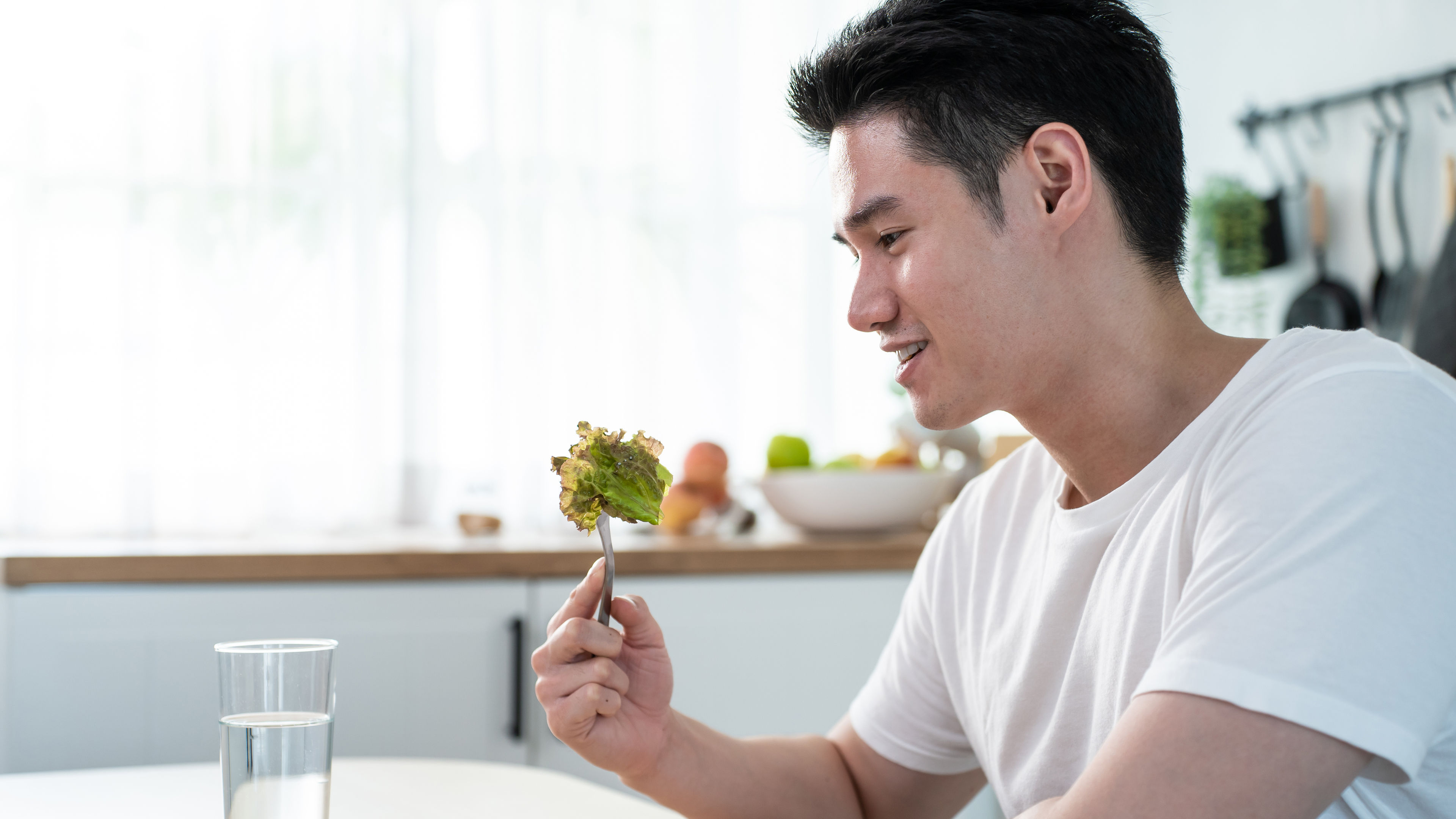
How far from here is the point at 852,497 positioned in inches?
83.5

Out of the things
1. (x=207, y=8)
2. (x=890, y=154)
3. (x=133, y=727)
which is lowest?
(x=133, y=727)

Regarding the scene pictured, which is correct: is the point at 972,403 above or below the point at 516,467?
above

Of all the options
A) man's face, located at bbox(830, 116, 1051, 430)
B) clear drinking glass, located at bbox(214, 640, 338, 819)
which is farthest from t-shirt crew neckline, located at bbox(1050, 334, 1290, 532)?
clear drinking glass, located at bbox(214, 640, 338, 819)

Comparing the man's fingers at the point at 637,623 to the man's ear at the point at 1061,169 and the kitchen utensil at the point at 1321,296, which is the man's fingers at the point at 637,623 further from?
the kitchen utensil at the point at 1321,296

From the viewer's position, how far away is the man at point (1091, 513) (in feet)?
2.13

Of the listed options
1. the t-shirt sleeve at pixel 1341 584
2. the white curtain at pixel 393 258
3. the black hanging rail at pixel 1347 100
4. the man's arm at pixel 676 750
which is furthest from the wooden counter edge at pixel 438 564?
the black hanging rail at pixel 1347 100

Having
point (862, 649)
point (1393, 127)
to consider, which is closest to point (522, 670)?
point (862, 649)

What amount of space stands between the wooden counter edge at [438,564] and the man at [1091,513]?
0.78 metres

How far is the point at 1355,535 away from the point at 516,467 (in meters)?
2.06

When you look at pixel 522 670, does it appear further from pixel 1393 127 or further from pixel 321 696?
pixel 1393 127

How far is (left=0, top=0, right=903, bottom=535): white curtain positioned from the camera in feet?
7.75

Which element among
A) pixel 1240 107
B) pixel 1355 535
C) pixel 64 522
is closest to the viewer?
pixel 1355 535

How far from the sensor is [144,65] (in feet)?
7.90

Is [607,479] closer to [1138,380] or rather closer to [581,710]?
[581,710]
